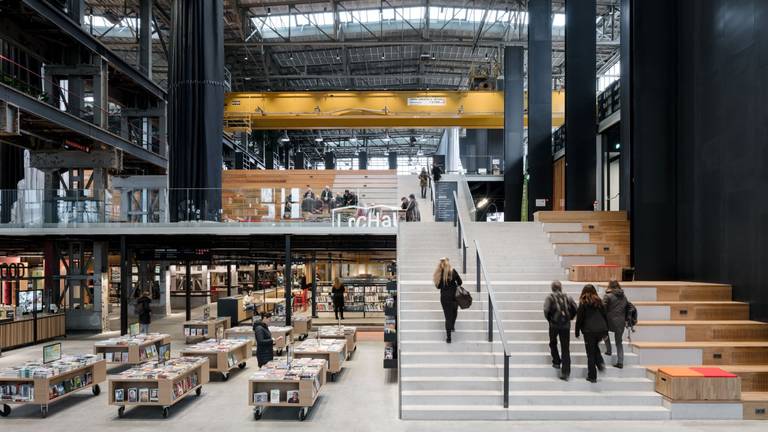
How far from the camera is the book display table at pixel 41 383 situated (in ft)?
31.8

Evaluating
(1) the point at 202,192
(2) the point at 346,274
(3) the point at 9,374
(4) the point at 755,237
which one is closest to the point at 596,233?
(4) the point at 755,237

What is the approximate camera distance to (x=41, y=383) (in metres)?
9.73

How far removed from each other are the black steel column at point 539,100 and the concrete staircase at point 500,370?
942cm

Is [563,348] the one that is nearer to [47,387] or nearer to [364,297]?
[47,387]

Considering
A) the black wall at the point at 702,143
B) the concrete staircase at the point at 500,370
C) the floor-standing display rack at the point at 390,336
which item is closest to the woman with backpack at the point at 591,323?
the concrete staircase at the point at 500,370

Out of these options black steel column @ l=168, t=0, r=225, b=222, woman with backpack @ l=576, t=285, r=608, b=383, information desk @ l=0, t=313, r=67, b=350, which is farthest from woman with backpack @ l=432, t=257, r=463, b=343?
information desk @ l=0, t=313, r=67, b=350

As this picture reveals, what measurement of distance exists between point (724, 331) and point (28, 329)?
54.5 feet

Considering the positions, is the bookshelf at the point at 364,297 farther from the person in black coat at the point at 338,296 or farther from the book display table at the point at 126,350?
the book display table at the point at 126,350

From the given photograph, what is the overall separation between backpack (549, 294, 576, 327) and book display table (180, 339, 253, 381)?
649 centimetres

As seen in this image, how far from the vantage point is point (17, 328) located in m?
16.6

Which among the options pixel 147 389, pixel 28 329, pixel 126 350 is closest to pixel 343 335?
pixel 126 350

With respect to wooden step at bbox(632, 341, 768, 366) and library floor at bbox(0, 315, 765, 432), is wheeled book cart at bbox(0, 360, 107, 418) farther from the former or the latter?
wooden step at bbox(632, 341, 768, 366)

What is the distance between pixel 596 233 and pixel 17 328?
14933 millimetres

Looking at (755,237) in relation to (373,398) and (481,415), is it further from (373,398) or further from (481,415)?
(373,398)
